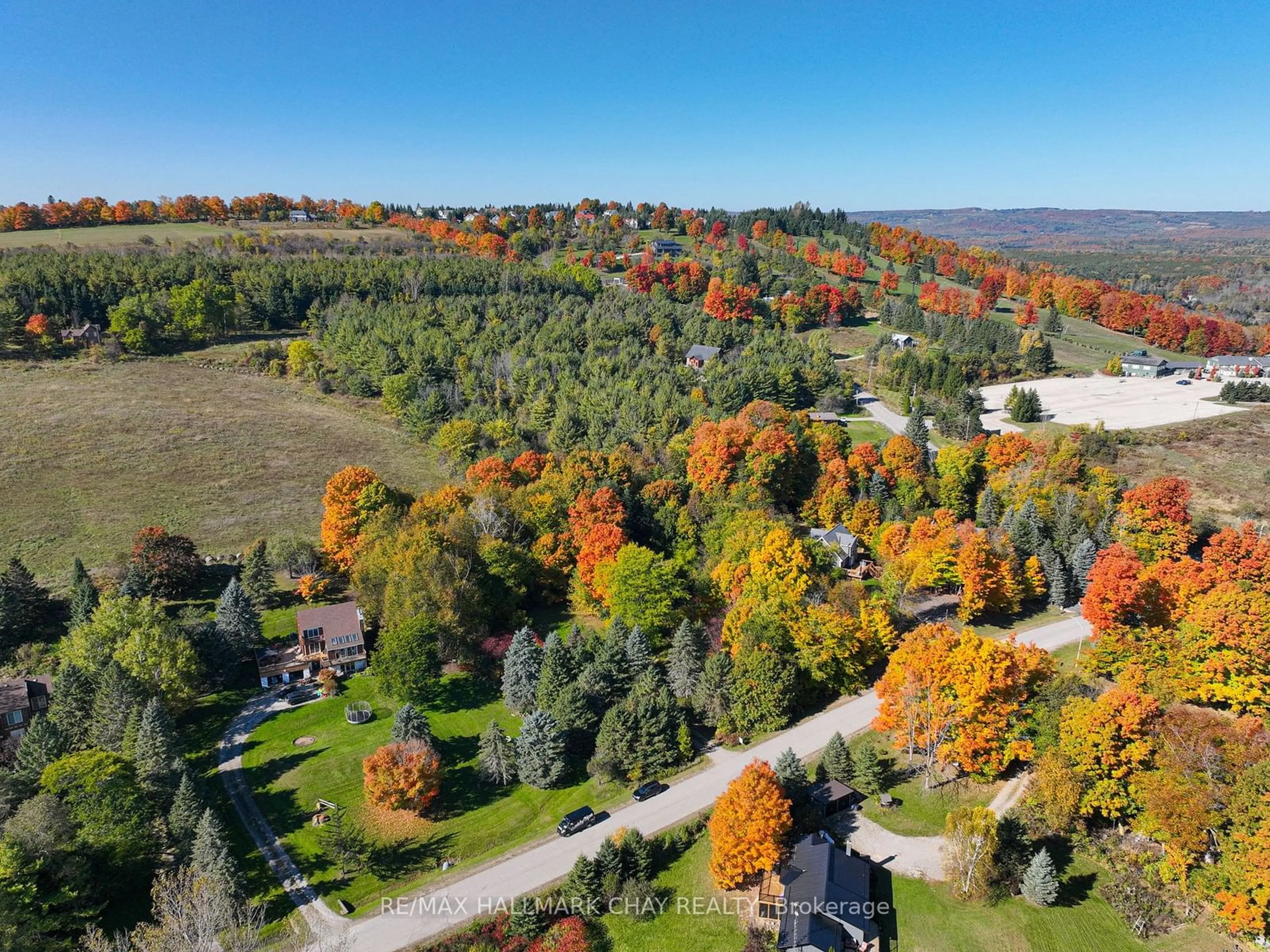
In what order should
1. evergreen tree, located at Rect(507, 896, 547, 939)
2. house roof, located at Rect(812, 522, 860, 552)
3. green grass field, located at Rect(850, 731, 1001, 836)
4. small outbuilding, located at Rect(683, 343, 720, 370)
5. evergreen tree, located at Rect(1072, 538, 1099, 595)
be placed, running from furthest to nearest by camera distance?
small outbuilding, located at Rect(683, 343, 720, 370)
house roof, located at Rect(812, 522, 860, 552)
evergreen tree, located at Rect(1072, 538, 1099, 595)
green grass field, located at Rect(850, 731, 1001, 836)
evergreen tree, located at Rect(507, 896, 547, 939)

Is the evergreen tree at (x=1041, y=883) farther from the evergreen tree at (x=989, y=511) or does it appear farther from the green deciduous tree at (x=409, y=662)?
the evergreen tree at (x=989, y=511)

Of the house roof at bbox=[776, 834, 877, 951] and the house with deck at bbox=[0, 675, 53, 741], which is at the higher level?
the house with deck at bbox=[0, 675, 53, 741]

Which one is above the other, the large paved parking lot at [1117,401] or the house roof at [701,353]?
the house roof at [701,353]

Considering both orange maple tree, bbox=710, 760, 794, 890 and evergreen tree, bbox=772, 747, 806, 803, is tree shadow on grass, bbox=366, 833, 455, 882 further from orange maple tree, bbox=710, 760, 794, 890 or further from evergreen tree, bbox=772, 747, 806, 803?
evergreen tree, bbox=772, 747, 806, 803

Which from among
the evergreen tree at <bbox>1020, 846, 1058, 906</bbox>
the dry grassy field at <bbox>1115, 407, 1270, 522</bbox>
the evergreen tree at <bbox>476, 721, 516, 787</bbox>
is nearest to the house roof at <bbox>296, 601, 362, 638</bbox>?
the evergreen tree at <bbox>476, 721, 516, 787</bbox>

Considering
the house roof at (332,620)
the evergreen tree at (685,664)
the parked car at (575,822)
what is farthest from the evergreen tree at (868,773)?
the house roof at (332,620)
